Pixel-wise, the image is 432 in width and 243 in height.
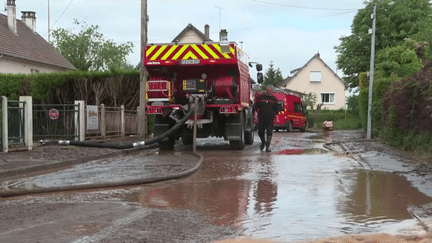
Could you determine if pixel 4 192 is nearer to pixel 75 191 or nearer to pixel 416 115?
pixel 75 191

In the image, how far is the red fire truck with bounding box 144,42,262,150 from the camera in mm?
14266

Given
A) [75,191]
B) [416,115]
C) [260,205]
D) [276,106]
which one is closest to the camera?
[260,205]

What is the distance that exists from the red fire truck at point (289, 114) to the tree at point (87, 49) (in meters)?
30.5

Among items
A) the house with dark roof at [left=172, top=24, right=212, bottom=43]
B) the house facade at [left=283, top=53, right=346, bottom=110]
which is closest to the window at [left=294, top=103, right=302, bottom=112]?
the house with dark roof at [left=172, top=24, right=212, bottom=43]

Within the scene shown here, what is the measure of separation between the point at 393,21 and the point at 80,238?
4275cm

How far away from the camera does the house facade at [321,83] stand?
67.0 meters

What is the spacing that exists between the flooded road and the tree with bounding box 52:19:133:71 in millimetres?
51458

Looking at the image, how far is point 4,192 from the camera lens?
7.05 metres

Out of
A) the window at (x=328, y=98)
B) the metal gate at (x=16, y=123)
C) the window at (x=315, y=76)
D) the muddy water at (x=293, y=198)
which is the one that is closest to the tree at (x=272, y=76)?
the window at (x=315, y=76)

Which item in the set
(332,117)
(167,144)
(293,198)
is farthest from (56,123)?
(332,117)

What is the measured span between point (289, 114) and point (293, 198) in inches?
1030

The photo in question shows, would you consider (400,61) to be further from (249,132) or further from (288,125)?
(249,132)

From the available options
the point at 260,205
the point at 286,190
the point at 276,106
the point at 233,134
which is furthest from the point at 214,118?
the point at 260,205

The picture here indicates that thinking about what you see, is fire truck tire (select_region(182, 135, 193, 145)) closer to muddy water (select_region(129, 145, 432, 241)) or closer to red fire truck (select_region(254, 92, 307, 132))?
muddy water (select_region(129, 145, 432, 241))
